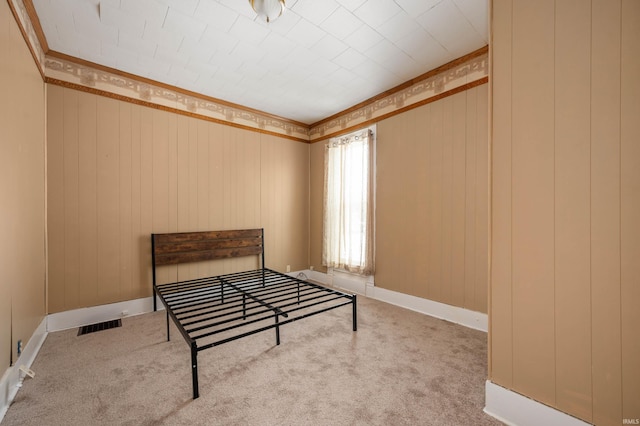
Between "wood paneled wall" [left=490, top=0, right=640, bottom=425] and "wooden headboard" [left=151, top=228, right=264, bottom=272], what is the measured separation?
307 cm

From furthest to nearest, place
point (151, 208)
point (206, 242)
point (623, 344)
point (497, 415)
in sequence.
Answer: point (206, 242) → point (151, 208) → point (497, 415) → point (623, 344)

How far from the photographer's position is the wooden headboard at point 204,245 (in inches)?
122

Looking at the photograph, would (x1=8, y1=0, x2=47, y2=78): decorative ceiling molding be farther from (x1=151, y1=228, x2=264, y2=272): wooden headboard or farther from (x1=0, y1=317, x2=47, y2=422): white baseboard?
(x1=0, y1=317, x2=47, y2=422): white baseboard

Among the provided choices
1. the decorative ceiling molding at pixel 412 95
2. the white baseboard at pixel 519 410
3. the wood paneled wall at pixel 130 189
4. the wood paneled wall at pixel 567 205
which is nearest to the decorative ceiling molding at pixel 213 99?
the decorative ceiling molding at pixel 412 95

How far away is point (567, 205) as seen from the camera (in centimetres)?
125

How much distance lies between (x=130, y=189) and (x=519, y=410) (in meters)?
3.83

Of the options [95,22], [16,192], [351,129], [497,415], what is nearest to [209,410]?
[497,415]

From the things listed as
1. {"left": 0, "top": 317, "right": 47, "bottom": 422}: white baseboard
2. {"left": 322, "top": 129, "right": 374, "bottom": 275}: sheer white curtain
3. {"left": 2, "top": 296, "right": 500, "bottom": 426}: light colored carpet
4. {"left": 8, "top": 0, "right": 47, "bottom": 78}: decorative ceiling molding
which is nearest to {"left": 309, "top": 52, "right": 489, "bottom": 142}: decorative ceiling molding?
{"left": 322, "top": 129, "right": 374, "bottom": 275}: sheer white curtain

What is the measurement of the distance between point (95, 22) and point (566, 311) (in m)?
3.77

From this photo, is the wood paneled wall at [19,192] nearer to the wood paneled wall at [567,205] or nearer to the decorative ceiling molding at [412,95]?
the wood paneled wall at [567,205]

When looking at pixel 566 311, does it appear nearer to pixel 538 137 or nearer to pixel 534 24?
pixel 538 137

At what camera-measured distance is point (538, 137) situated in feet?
4.37

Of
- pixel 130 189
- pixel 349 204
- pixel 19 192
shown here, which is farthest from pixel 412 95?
pixel 19 192

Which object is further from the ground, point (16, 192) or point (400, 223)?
point (16, 192)
